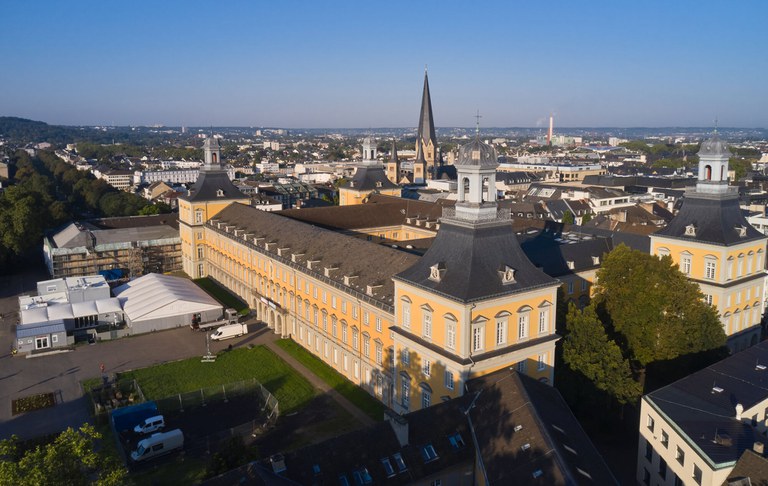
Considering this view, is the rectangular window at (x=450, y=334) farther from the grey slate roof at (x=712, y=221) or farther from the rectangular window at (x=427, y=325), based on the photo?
the grey slate roof at (x=712, y=221)

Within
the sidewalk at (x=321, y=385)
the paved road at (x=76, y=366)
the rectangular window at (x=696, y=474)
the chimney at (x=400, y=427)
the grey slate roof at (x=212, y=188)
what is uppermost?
the grey slate roof at (x=212, y=188)

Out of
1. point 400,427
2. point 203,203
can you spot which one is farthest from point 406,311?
point 203,203

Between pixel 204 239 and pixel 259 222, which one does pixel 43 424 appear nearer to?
pixel 259 222

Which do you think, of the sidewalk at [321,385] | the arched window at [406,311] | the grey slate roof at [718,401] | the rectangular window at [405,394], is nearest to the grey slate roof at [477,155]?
the arched window at [406,311]

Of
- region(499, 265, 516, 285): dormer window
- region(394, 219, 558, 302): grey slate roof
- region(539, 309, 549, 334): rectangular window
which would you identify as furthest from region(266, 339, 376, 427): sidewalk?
region(499, 265, 516, 285): dormer window

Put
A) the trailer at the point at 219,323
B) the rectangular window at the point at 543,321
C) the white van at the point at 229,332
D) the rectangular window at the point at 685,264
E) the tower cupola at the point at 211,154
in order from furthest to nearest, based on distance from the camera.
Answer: the tower cupola at the point at 211,154 < the trailer at the point at 219,323 < the white van at the point at 229,332 < the rectangular window at the point at 685,264 < the rectangular window at the point at 543,321

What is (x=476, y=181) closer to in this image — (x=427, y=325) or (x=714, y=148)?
(x=427, y=325)
